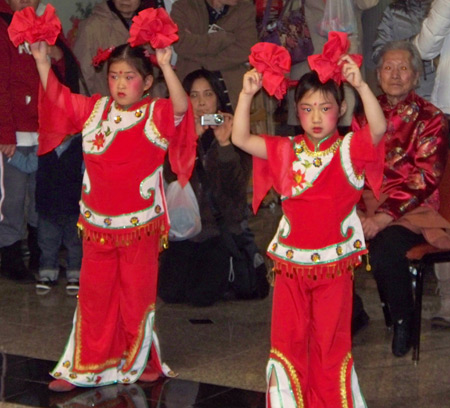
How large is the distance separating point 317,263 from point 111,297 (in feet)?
3.22

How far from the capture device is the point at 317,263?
350 centimetres

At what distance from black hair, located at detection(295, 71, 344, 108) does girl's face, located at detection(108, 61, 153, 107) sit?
77 centimetres

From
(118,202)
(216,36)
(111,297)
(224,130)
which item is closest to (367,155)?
(118,202)

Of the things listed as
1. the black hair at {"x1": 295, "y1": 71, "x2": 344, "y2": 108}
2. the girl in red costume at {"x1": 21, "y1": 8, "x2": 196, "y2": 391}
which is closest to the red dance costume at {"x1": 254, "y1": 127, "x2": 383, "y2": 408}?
the black hair at {"x1": 295, "y1": 71, "x2": 344, "y2": 108}

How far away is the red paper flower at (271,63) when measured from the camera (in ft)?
11.0

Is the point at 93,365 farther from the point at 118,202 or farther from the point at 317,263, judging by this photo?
the point at 317,263

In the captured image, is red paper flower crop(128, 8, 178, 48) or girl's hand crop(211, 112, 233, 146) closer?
red paper flower crop(128, 8, 178, 48)

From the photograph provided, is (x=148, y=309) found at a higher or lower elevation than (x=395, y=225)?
lower

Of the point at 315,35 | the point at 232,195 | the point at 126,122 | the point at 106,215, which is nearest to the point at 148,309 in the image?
the point at 106,215

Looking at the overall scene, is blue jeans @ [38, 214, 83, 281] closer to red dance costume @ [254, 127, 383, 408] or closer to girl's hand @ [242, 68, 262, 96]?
red dance costume @ [254, 127, 383, 408]

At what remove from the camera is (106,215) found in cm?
400

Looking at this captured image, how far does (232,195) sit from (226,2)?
3.79 ft

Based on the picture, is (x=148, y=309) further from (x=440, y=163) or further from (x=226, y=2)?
(x=226, y=2)

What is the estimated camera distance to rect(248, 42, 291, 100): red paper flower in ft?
11.0
